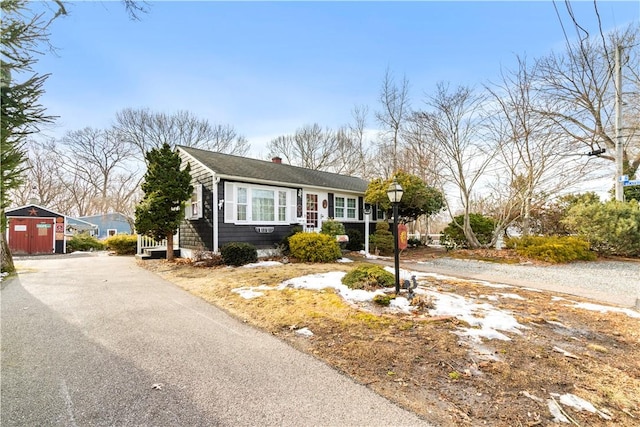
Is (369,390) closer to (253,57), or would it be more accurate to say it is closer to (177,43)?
(177,43)

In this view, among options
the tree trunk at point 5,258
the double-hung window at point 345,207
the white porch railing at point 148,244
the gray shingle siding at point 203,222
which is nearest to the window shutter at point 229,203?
the gray shingle siding at point 203,222

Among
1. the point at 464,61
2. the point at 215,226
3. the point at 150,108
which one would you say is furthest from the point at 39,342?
the point at 150,108

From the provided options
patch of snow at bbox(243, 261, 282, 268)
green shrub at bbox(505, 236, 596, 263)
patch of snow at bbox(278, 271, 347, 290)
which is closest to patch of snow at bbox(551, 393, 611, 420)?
patch of snow at bbox(278, 271, 347, 290)

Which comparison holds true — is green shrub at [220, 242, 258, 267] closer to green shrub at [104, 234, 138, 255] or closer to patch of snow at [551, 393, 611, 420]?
patch of snow at [551, 393, 611, 420]

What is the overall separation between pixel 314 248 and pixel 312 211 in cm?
323

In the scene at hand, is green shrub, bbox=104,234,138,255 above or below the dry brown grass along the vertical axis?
above

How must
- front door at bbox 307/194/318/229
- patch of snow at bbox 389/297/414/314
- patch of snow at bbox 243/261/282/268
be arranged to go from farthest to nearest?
front door at bbox 307/194/318/229
patch of snow at bbox 243/261/282/268
patch of snow at bbox 389/297/414/314

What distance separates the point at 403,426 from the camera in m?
2.01

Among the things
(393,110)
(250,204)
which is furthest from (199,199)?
(393,110)

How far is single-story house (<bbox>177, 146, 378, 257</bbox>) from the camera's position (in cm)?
1002

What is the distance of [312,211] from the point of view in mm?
12859

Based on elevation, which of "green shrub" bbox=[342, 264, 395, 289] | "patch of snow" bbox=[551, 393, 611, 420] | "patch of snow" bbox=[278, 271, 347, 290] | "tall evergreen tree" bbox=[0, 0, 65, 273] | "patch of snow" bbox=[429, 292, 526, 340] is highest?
"tall evergreen tree" bbox=[0, 0, 65, 273]

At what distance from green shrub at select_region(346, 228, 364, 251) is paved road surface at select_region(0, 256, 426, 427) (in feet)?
30.8

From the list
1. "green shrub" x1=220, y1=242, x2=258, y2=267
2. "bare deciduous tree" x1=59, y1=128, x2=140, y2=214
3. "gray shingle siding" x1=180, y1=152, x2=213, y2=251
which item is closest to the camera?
"green shrub" x1=220, y1=242, x2=258, y2=267
